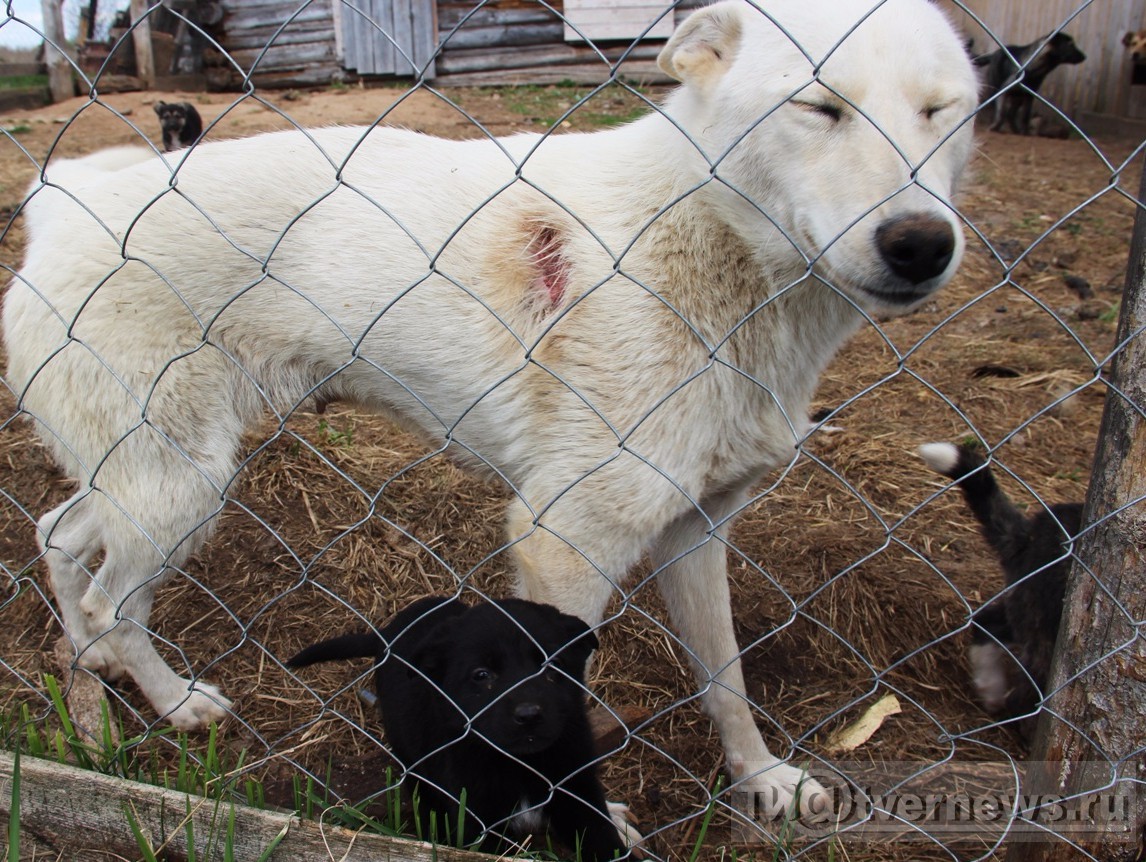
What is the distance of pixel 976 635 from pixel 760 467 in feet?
3.72

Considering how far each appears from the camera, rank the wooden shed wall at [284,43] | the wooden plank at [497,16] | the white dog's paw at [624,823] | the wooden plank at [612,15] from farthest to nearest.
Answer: the wooden shed wall at [284,43], the wooden plank at [497,16], the wooden plank at [612,15], the white dog's paw at [624,823]

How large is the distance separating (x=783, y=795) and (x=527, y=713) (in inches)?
38.6

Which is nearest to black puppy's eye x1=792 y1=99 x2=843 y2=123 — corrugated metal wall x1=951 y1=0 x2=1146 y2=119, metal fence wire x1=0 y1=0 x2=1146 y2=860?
metal fence wire x1=0 y1=0 x2=1146 y2=860

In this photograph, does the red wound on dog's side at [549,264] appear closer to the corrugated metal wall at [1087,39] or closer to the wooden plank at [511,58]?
the corrugated metal wall at [1087,39]

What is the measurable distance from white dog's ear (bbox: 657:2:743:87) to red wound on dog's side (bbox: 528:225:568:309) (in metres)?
0.46

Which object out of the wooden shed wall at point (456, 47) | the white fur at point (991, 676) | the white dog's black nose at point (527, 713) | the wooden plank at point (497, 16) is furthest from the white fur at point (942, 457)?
the wooden plank at point (497, 16)

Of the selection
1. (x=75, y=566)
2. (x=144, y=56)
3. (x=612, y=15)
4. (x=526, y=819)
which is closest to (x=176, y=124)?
(x=144, y=56)

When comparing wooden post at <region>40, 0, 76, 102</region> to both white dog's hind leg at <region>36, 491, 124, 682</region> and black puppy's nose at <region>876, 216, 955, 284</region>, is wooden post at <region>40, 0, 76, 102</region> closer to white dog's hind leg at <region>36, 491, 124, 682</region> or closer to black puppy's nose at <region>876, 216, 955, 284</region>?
white dog's hind leg at <region>36, 491, 124, 682</region>

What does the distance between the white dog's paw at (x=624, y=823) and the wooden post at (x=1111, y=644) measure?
0.84 metres

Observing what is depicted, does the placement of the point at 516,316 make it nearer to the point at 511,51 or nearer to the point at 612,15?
the point at 612,15

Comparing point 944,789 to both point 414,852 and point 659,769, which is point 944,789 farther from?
point 414,852

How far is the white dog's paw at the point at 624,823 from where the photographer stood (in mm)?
2209

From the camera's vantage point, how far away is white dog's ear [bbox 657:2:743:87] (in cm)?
200

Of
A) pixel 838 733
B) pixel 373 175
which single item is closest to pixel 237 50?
pixel 373 175
